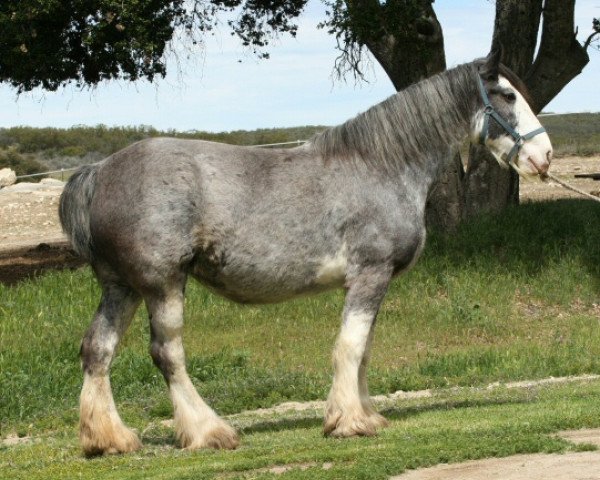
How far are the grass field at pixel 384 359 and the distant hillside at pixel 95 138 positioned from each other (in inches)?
1415

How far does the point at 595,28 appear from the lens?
711 inches

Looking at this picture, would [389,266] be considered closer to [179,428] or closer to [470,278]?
[179,428]

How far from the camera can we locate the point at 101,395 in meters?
7.21

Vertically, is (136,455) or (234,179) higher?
(234,179)

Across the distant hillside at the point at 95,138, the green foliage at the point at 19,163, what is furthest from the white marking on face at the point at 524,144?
the distant hillside at the point at 95,138

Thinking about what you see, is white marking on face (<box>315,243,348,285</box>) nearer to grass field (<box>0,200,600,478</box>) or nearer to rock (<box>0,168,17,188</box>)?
grass field (<box>0,200,600,478</box>)

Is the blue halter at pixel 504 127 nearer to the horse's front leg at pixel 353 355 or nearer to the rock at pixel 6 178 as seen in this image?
the horse's front leg at pixel 353 355

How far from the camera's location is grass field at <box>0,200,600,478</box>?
6781mm

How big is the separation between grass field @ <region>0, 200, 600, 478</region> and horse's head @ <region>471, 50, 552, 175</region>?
178 centimetres

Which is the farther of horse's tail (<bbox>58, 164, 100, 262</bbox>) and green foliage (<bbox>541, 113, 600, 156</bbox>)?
green foliage (<bbox>541, 113, 600, 156</bbox>)

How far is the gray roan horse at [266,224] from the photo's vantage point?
23.5 feet

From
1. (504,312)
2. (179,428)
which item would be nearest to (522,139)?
(179,428)

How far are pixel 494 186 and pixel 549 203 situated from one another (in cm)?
109

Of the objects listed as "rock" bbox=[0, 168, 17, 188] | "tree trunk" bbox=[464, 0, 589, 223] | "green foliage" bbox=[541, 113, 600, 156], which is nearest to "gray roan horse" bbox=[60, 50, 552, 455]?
"tree trunk" bbox=[464, 0, 589, 223]
